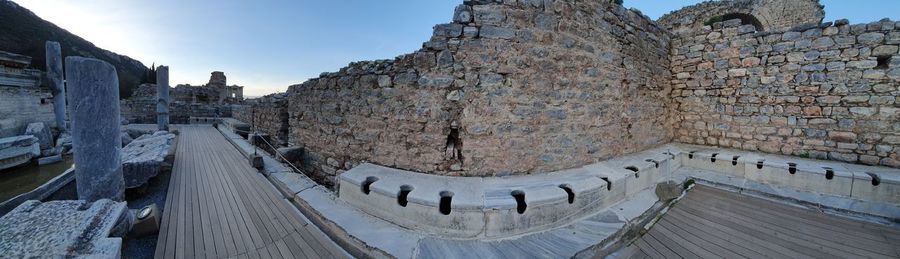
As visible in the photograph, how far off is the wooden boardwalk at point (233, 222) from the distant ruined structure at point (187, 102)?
14.8 metres

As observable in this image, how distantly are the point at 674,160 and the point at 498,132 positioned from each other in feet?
12.8

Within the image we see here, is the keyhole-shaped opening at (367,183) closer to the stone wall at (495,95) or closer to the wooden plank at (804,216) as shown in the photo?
the stone wall at (495,95)

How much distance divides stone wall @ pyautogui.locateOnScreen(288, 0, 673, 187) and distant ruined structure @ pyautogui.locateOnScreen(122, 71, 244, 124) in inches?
673

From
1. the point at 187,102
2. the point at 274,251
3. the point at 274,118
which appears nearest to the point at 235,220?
the point at 274,251

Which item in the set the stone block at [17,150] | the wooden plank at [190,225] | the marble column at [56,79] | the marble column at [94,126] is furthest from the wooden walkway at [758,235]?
the marble column at [56,79]

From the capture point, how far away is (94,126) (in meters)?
3.24

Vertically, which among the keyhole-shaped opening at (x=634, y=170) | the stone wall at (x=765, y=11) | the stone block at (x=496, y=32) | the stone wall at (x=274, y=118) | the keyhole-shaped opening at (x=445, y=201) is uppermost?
the stone wall at (x=765, y=11)

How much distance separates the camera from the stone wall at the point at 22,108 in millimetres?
8289

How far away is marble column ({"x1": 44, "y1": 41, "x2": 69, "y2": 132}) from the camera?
9531mm

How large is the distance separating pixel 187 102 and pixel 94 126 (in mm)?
18065

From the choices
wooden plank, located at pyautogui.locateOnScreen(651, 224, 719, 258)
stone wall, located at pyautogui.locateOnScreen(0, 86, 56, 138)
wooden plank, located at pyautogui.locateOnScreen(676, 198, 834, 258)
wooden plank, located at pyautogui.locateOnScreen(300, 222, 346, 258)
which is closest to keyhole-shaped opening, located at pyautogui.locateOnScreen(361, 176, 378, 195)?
wooden plank, located at pyautogui.locateOnScreen(300, 222, 346, 258)

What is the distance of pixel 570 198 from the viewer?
3207 mm

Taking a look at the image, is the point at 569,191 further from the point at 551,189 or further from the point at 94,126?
the point at 94,126

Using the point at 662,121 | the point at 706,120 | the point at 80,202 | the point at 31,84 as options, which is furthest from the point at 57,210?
the point at 31,84
